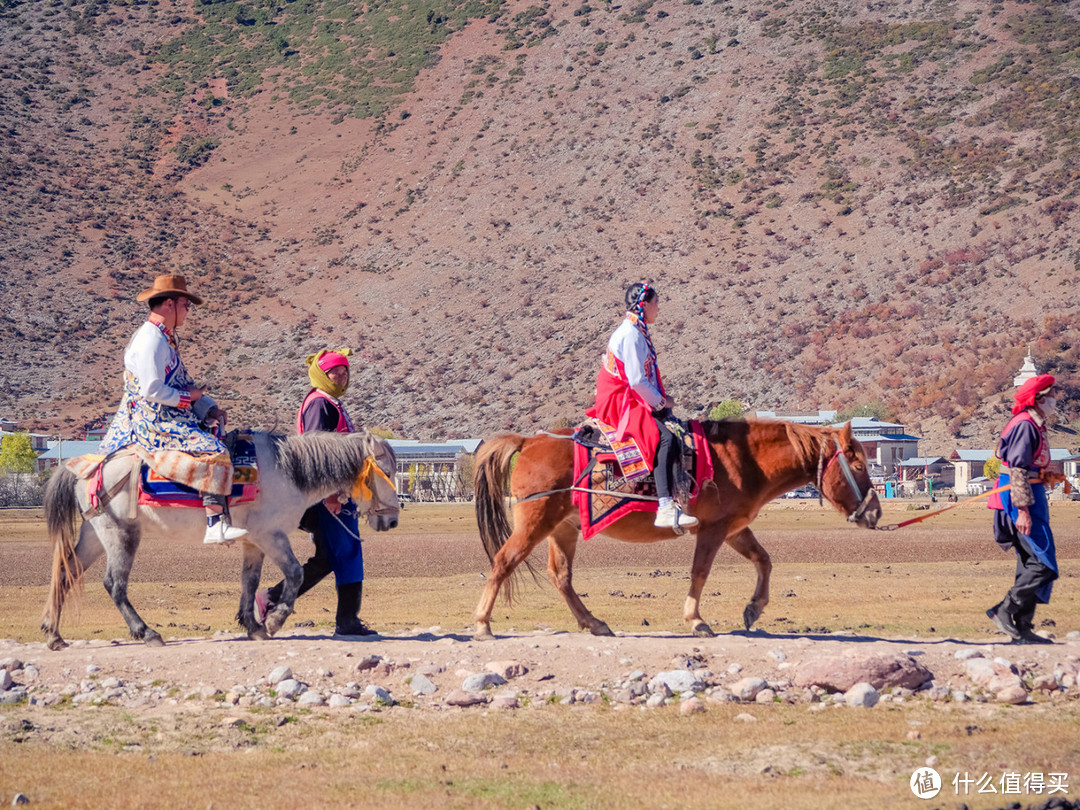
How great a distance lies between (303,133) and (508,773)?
377 feet

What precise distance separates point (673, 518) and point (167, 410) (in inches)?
164

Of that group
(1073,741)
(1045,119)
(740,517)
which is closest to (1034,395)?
(740,517)

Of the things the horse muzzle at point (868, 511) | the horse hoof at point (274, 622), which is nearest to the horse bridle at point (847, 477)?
the horse muzzle at point (868, 511)

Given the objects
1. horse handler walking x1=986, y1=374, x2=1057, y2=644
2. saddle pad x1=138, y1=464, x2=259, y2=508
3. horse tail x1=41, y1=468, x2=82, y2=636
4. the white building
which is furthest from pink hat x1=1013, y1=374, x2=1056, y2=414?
the white building

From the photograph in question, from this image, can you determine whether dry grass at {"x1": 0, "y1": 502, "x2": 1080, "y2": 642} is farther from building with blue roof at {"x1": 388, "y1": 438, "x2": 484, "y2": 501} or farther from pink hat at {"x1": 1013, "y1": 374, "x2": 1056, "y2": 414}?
building with blue roof at {"x1": 388, "y1": 438, "x2": 484, "y2": 501}

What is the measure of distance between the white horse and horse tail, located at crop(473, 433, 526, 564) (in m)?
0.89

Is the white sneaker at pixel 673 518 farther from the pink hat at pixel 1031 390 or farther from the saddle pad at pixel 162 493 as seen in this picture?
the saddle pad at pixel 162 493

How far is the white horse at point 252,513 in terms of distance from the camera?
32.2 ft

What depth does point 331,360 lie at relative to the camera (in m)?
11.1

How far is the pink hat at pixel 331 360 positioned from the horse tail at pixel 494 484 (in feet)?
4.82

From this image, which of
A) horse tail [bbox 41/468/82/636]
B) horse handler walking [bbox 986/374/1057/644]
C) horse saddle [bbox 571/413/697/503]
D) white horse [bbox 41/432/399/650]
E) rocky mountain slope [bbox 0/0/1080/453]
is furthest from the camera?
rocky mountain slope [bbox 0/0/1080/453]

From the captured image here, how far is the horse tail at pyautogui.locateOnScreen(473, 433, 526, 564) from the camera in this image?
1111cm

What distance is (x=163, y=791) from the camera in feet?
22.0

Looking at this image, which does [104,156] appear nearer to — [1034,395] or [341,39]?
[341,39]
